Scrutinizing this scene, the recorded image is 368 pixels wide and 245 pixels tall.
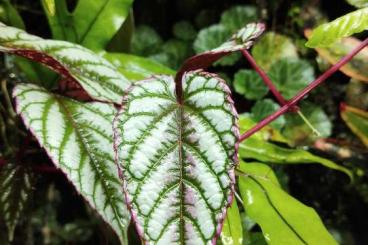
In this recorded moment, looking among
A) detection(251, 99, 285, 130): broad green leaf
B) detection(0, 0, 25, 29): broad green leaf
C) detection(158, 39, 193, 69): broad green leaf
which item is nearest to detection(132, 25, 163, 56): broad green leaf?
detection(158, 39, 193, 69): broad green leaf

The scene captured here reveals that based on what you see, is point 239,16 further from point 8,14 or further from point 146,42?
point 8,14

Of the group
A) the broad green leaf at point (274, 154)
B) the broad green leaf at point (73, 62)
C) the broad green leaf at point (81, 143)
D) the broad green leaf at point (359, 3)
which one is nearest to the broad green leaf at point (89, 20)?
the broad green leaf at point (73, 62)

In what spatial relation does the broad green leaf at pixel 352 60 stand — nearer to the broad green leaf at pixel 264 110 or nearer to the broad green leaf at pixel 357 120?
the broad green leaf at pixel 357 120

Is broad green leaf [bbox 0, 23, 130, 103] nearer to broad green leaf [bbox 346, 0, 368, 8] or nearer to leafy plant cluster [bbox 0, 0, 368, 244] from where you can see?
leafy plant cluster [bbox 0, 0, 368, 244]

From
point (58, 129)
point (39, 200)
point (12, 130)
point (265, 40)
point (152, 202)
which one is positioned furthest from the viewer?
point (265, 40)

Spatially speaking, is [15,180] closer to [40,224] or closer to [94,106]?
[94,106]

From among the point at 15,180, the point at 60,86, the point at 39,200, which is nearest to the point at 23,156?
the point at 15,180

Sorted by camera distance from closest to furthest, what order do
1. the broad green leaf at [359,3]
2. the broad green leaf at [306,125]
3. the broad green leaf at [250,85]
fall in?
the broad green leaf at [359,3]
the broad green leaf at [306,125]
the broad green leaf at [250,85]
